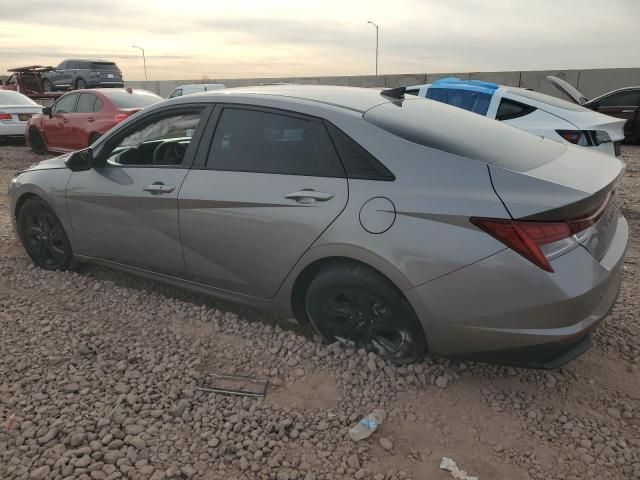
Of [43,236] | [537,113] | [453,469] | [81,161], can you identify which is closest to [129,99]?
[43,236]

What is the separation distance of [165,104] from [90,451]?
224cm

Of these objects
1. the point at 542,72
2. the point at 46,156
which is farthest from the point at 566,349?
the point at 542,72

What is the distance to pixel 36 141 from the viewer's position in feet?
37.8

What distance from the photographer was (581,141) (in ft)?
19.9

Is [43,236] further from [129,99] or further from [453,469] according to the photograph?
[129,99]

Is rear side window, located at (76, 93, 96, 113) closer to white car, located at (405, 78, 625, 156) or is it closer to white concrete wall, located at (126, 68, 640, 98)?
white car, located at (405, 78, 625, 156)

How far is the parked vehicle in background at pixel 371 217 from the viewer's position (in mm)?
2350

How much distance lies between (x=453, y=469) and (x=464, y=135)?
1711 mm

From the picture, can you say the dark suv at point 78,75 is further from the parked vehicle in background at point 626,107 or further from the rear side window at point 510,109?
the rear side window at point 510,109

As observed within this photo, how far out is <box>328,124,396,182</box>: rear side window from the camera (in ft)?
8.79

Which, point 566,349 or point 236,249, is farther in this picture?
point 236,249

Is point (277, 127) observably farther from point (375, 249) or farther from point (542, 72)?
point (542, 72)

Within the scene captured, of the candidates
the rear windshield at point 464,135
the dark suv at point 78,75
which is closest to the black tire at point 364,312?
the rear windshield at point 464,135

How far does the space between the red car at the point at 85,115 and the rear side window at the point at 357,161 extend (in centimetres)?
733
